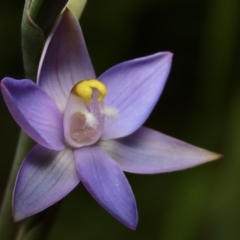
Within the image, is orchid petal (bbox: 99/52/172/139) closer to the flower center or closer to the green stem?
the flower center

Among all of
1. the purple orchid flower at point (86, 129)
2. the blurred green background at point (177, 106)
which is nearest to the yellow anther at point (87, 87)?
the purple orchid flower at point (86, 129)

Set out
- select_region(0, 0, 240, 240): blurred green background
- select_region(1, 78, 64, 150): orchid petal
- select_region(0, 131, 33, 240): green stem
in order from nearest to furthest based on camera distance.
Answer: select_region(1, 78, 64, 150): orchid petal < select_region(0, 131, 33, 240): green stem < select_region(0, 0, 240, 240): blurred green background

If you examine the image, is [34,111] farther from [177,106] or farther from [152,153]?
[177,106]

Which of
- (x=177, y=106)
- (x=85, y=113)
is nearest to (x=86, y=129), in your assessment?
(x=85, y=113)

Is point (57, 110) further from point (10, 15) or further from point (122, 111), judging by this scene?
point (10, 15)

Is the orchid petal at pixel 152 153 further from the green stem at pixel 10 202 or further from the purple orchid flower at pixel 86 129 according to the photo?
the green stem at pixel 10 202

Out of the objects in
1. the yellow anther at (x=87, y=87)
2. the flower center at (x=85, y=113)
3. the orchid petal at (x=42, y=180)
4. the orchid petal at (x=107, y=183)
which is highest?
the yellow anther at (x=87, y=87)

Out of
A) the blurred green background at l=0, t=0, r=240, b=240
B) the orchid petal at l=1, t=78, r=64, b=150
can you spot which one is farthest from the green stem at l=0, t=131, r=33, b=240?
the blurred green background at l=0, t=0, r=240, b=240
